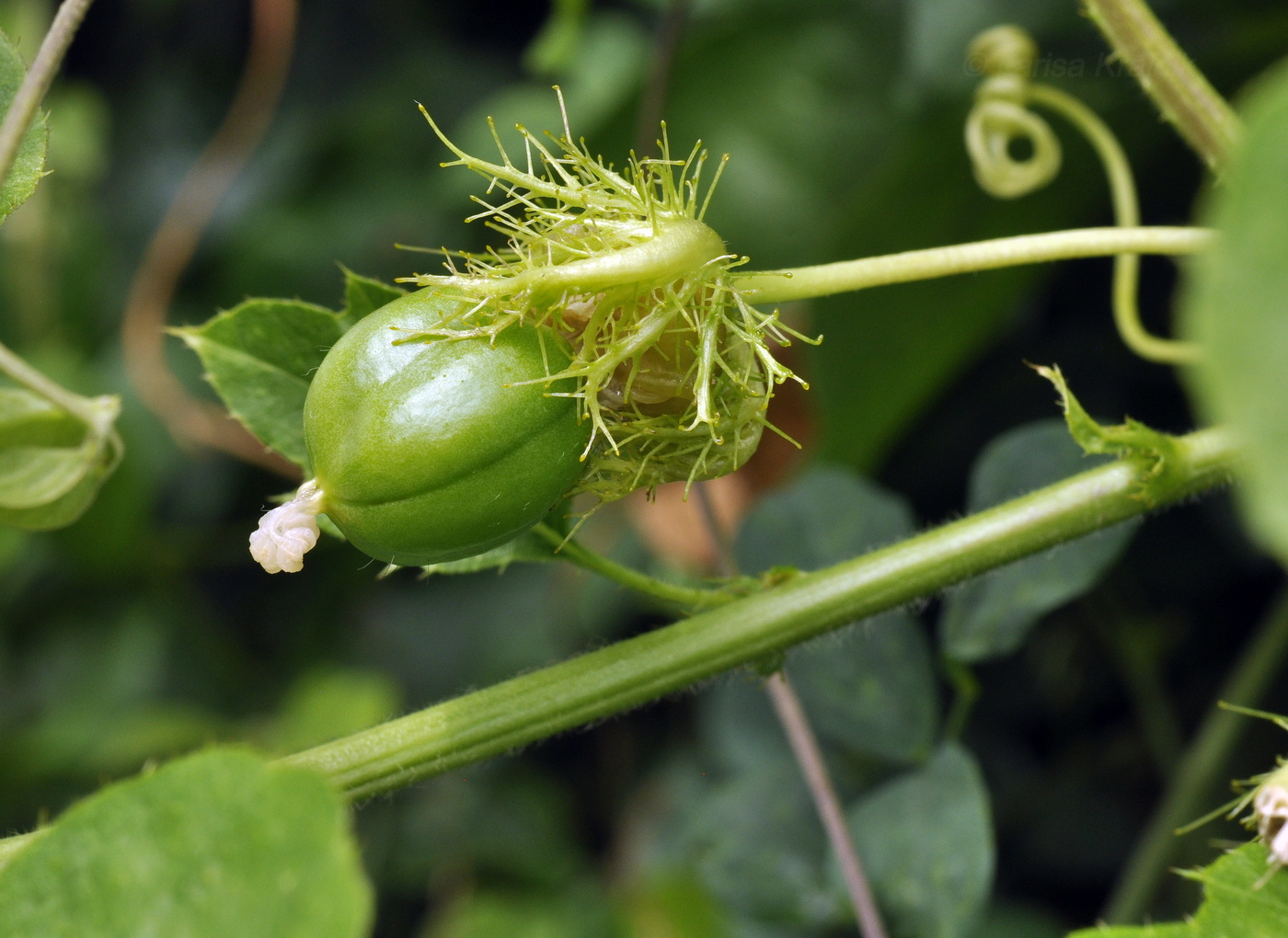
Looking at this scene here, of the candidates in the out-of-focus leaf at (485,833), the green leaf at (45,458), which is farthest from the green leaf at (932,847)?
the out-of-focus leaf at (485,833)

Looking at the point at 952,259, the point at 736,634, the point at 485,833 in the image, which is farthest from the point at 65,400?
the point at 485,833

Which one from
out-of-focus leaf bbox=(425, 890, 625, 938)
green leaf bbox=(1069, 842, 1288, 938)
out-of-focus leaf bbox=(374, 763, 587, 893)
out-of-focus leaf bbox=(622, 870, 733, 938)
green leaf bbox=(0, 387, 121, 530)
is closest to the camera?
green leaf bbox=(1069, 842, 1288, 938)

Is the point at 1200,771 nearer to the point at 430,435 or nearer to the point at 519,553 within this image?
the point at 519,553

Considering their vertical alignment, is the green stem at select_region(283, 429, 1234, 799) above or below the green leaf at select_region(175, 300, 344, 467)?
below

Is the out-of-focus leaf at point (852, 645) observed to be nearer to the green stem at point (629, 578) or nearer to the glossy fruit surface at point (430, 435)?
the green stem at point (629, 578)

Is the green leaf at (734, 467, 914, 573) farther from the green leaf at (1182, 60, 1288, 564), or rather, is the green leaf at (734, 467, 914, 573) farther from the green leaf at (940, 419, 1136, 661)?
the green leaf at (1182, 60, 1288, 564)

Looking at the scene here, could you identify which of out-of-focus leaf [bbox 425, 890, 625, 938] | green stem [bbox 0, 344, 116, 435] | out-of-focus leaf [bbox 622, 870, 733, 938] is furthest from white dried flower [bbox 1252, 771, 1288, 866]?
out-of-focus leaf [bbox 425, 890, 625, 938]

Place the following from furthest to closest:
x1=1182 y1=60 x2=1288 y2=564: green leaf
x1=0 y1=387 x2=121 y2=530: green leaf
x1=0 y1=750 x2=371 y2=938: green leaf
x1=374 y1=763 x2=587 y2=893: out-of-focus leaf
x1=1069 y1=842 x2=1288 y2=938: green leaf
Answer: x1=374 y1=763 x2=587 y2=893: out-of-focus leaf, x1=0 y1=387 x2=121 y2=530: green leaf, x1=1069 y1=842 x2=1288 y2=938: green leaf, x1=0 y1=750 x2=371 y2=938: green leaf, x1=1182 y1=60 x2=1288 y2=564: green leaf
